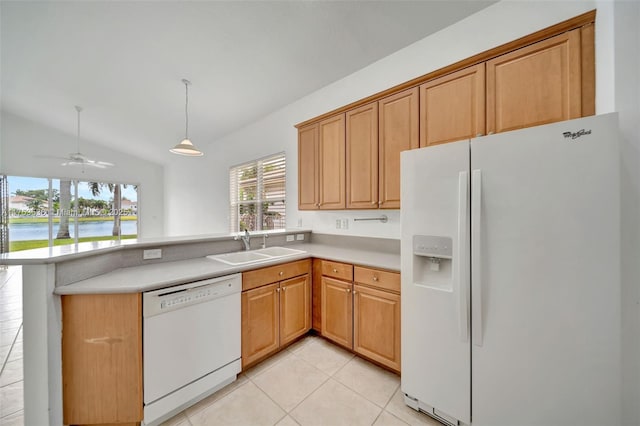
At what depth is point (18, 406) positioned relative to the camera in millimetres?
1525

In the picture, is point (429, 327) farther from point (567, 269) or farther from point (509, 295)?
point (567, 269)

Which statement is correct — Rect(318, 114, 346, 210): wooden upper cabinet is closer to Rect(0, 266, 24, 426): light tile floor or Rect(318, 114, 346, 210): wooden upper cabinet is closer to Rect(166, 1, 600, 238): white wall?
Rect(166, 1, 600, 238): white wall

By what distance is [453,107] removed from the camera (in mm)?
1719

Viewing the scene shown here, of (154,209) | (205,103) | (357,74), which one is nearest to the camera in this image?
(357,74)

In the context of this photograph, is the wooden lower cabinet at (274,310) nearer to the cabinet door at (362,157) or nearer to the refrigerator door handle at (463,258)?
the cabinet door at (362,157)

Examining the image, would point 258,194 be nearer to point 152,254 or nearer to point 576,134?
point 152,254

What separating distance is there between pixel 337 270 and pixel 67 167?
7.56m

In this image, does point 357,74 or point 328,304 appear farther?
point 357,74

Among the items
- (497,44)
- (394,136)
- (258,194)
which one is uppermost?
(497,44)

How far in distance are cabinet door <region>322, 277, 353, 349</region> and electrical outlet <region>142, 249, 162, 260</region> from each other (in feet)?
4.76

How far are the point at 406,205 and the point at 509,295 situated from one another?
715 mm

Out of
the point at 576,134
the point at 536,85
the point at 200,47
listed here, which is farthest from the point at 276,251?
the point at 536,85

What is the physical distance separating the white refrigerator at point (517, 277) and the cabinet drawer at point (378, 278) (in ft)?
0.83

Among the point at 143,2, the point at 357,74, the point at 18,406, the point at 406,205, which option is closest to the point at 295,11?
the point at 357,74
